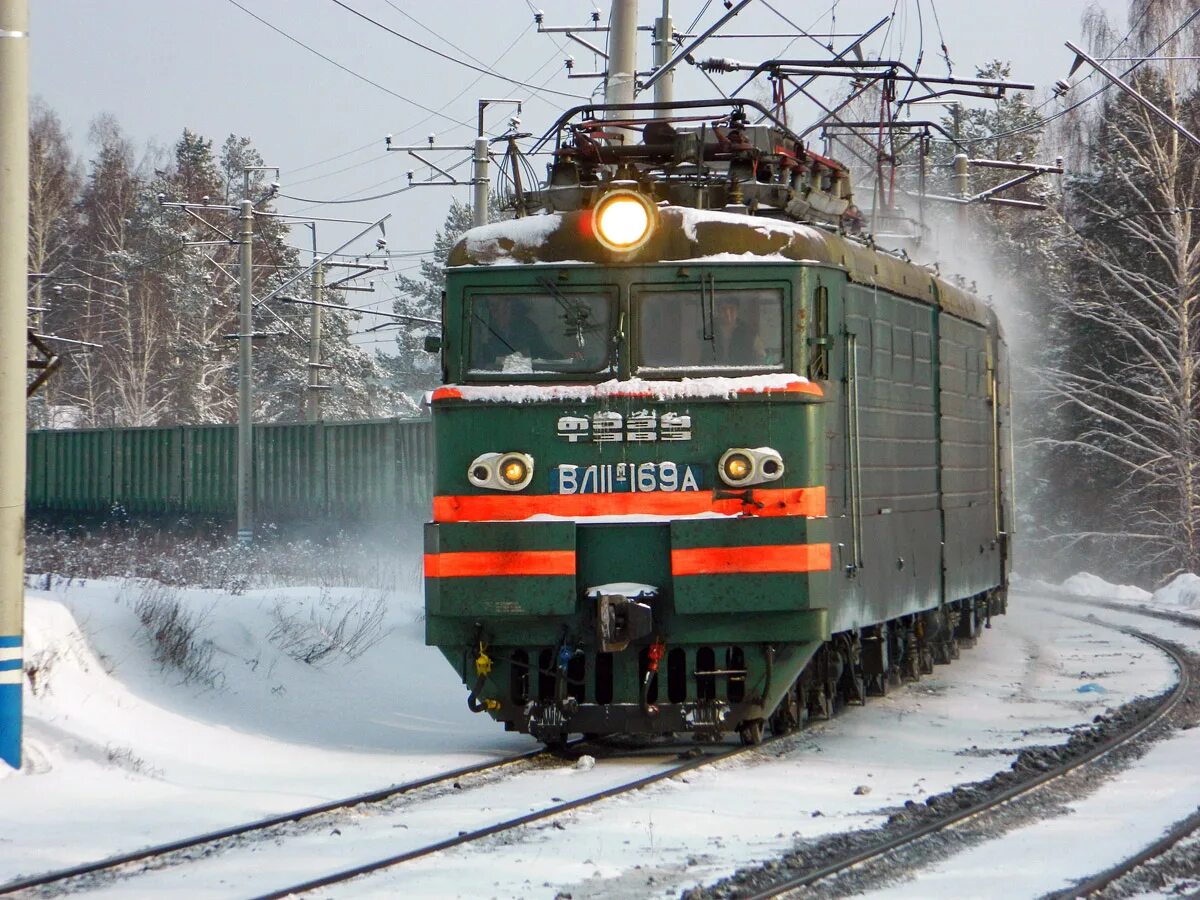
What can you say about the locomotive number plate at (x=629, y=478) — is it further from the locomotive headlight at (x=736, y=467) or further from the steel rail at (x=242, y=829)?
the steel rail at (x=242, y=829)

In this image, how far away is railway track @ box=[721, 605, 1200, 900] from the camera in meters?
6.27

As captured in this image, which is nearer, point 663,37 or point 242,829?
point 242,829

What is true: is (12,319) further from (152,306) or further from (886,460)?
(152,306)

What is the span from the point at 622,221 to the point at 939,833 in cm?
390

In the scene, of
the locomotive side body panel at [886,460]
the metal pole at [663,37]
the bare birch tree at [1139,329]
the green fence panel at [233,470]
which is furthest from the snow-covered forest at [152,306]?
the locomotive side body panel at [886,460]

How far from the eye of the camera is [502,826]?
7398 millimetres

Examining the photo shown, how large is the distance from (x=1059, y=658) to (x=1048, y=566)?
77.8 ft

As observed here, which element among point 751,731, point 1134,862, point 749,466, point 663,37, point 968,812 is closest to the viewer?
point 1134,862

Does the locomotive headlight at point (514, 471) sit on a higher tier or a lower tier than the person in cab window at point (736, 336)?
lower

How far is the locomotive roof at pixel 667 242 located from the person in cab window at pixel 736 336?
0.91 feet

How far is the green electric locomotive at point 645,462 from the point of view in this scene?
9.20 meters

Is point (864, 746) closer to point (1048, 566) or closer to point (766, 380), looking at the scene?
point (766, 380)

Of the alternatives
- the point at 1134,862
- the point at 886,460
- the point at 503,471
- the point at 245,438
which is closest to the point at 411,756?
the point at 503,471

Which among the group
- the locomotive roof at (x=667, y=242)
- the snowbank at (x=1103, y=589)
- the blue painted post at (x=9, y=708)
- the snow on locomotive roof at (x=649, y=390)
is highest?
the locomotive roof at (x=667, y=242)
